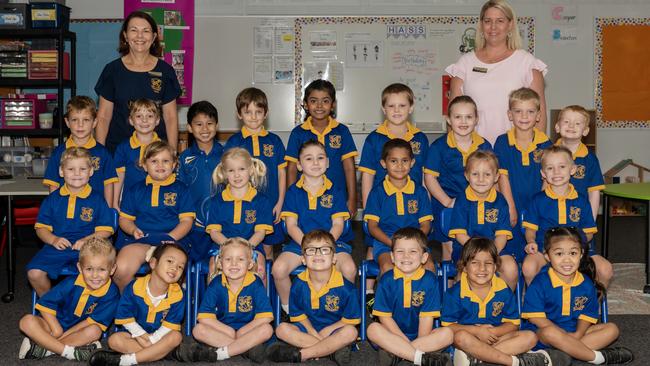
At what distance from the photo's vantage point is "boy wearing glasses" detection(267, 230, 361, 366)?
2.99 metres

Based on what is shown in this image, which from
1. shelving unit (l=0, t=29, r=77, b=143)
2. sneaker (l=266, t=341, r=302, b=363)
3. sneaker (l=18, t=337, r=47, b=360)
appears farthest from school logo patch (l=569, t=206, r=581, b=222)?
shelving unit (l=0, t=29, r=77, b=143)

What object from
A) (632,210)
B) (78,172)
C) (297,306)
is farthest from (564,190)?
(632,210)

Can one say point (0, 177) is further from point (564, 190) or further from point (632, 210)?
point (632, 210)

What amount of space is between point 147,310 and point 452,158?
160 cm

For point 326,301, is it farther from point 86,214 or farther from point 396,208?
point 86,214

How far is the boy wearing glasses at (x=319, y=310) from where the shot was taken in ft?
9.81

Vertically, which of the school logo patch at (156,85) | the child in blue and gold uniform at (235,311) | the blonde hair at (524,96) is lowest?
the child in blue and gold uniform at (235,311)

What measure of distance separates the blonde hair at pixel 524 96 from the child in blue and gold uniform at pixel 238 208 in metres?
1.30

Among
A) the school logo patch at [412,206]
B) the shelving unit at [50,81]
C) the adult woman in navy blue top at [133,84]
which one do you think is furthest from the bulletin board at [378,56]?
the school logo patch at [412,206]

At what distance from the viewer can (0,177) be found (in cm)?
497

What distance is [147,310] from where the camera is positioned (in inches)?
121

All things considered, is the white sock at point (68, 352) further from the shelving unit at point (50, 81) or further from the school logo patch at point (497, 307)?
the shelving unit at point (50, 81)

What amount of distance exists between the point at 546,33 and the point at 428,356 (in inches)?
195

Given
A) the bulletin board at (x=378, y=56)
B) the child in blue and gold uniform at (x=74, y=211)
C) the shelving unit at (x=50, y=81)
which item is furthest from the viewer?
the bulletin board at (x=378, y=56)
